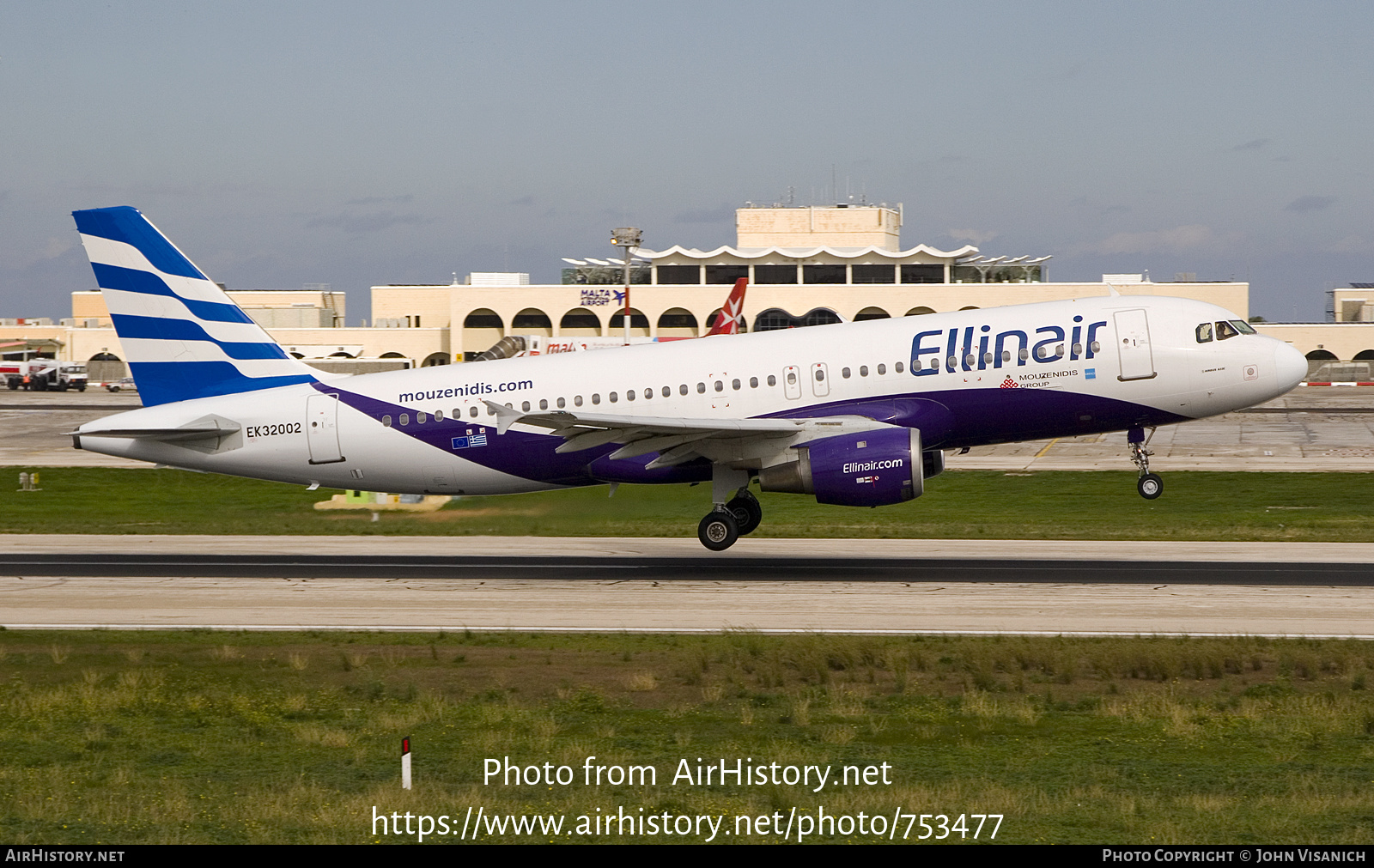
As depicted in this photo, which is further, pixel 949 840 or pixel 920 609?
pixel 920 609

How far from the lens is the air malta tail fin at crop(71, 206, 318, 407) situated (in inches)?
1324

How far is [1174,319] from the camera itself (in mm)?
31188

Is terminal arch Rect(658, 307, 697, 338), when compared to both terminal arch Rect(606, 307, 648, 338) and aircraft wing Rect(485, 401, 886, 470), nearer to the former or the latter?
terminal arch Rect(606, 307, 648, 338)

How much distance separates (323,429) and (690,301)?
113 meters

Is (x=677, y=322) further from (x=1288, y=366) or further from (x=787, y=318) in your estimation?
(x=1288, y=366)

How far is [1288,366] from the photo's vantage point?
3078 cm

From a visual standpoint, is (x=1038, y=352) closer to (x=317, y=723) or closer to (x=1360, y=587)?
(x=1360, y=587)

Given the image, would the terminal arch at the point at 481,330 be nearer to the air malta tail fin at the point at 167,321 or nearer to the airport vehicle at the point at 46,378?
the airport vehicle at the point at 46,378

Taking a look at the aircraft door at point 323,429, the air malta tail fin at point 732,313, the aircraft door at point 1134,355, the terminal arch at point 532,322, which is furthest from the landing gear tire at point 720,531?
the terminal arch at point 532,322

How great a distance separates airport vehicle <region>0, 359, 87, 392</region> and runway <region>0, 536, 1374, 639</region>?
99.1 metres

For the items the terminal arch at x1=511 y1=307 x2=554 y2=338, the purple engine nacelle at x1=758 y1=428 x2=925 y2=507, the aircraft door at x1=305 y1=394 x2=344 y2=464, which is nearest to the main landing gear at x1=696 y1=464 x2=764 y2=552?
the purple engine nacelle at x1=758 y1=428 x2=925 y2=507

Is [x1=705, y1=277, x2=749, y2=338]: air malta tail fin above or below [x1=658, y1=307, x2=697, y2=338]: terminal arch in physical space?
below

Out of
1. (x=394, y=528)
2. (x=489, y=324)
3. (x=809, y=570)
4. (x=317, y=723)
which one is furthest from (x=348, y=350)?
(x=317, y=723)

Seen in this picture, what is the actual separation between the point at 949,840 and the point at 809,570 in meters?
19.9
